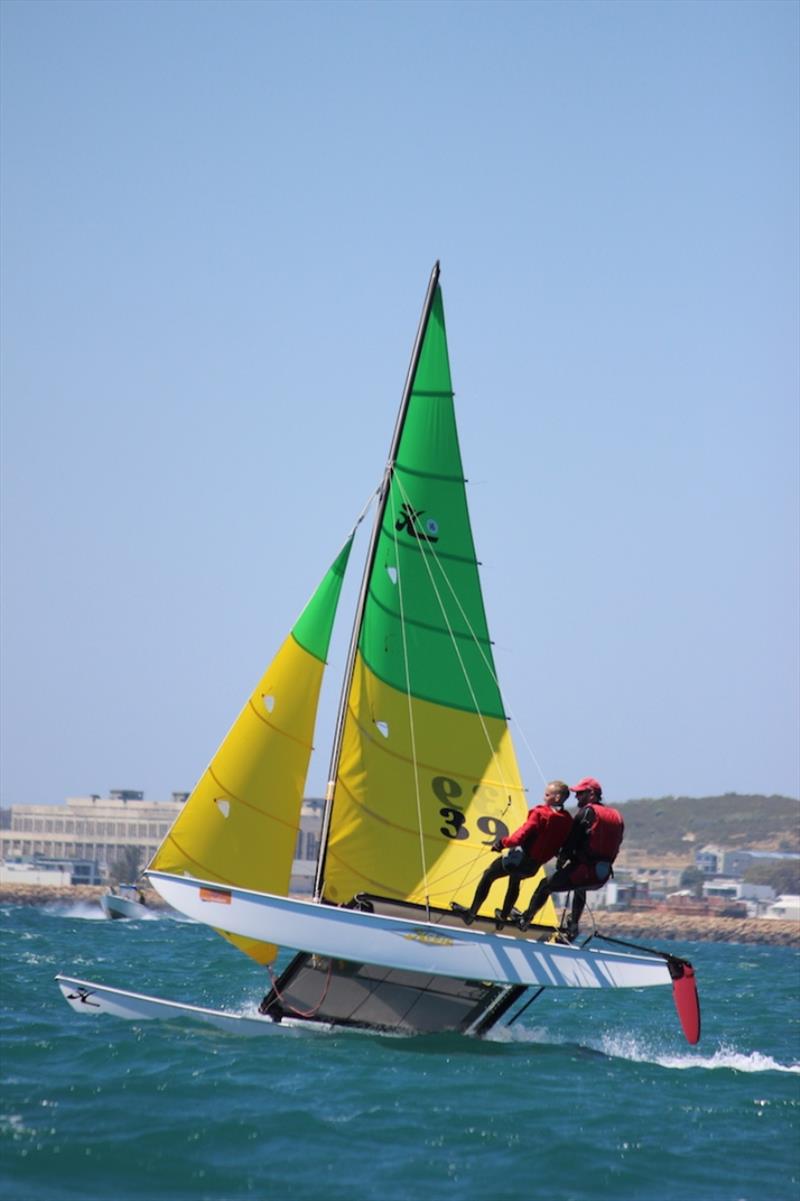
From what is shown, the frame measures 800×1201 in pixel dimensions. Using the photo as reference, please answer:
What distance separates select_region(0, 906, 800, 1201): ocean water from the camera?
13.7 metres

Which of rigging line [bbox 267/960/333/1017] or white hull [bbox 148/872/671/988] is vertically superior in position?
white hull [bbox 148/872/671/988]

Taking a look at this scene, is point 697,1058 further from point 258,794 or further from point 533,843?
point 258,794

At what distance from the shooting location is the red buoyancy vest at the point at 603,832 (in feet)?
65.6

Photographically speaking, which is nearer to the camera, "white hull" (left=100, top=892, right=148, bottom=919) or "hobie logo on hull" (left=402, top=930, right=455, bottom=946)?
"hobie logo on hull" (left=402, top=930, right=455, bottom=946)

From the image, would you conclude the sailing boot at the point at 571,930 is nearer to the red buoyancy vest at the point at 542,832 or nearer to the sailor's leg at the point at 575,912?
the sailor's leg at the point at 575,912

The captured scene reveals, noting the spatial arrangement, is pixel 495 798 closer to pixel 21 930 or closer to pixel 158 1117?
pixel 158 1117

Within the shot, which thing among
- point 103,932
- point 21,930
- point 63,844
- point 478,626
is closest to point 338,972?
point 478,626

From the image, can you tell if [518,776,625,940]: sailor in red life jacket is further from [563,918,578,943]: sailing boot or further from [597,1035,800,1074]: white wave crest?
[597,1035,800,1074]: white wave crest

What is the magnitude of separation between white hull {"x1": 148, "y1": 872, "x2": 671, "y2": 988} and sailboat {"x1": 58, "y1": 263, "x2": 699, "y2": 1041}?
0.8 inches

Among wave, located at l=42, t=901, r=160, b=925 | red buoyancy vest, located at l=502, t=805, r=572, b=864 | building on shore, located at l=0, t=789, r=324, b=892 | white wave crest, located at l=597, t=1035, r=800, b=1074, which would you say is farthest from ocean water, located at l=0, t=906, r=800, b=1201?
building on shore, located at l=0, t=789, r=324, b=892

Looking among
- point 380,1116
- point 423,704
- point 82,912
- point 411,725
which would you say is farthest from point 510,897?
point 82,912

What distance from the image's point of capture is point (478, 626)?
22125 mm

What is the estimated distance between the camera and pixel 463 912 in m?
20.8

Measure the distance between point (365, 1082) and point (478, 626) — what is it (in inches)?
256
